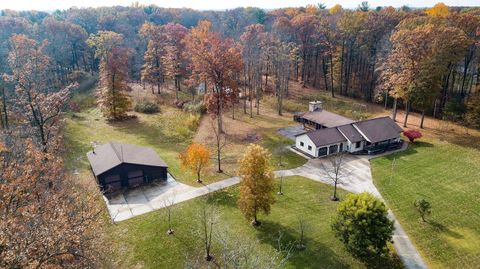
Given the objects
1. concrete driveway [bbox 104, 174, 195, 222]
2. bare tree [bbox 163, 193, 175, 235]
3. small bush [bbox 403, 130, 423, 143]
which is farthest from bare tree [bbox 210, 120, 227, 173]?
small bush [bbox 403, 130, 423, 143]

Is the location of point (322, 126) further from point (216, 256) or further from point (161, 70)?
point (161, 70)

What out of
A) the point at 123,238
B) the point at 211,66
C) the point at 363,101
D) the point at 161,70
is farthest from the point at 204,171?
the point at 363,101

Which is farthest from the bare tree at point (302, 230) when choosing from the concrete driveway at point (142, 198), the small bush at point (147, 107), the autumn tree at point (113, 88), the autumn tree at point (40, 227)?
the small bush at point (147, 107)

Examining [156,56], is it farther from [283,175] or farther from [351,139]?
[351,139]

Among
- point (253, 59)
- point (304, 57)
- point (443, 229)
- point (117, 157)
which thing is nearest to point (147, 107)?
point (253, 59)

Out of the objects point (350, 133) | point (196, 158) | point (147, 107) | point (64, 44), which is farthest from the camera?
point (64, 44)
